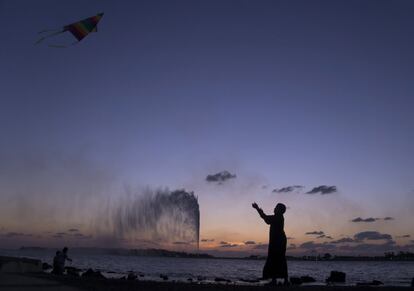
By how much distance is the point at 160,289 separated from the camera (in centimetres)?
1608

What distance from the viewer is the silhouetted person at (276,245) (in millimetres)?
14586

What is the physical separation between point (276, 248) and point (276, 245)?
0.29ft

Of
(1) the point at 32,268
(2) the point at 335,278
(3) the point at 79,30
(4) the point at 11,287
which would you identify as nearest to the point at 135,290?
(4) the point at 11,287

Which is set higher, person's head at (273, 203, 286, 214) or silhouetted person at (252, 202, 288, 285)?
person's head at (273, 203, 286, 214)

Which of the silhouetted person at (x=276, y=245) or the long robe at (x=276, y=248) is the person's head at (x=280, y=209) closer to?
the silhouetted person at (x=276, y=245)

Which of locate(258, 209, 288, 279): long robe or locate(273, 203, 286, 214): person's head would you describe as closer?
locate(258, 209, 288, 279): long robe

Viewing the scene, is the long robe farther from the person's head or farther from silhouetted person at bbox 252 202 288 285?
the person's head

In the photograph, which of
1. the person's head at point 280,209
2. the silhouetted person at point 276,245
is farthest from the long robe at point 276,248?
the person's head at point 280,209

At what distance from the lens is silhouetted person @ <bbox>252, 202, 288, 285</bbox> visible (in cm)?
1459

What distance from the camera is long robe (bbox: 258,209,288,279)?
47.9 ft

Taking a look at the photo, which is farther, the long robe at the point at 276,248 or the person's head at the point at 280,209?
the person's head at the point at 280,209

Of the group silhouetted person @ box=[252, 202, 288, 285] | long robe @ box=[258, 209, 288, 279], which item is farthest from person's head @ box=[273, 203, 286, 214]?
long robe @ box=[258, 209, 288, 279]

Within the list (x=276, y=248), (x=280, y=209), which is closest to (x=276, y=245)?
(x=276, y=248)

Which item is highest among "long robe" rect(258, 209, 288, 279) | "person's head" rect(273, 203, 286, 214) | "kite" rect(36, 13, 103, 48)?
"kite" rect(36, 13, 103, 48)
